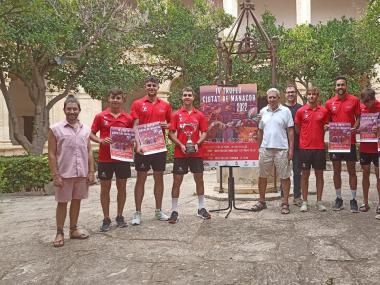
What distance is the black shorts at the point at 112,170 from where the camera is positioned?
17.9 ft

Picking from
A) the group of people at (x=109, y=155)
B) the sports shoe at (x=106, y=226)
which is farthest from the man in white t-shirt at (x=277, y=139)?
the sports shoe at (x=106, y=226)

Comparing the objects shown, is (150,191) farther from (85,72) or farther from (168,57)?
(168,57)

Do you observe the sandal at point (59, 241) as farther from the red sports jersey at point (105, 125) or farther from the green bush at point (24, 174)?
the green bush at point (24, 174)

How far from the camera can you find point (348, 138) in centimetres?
606

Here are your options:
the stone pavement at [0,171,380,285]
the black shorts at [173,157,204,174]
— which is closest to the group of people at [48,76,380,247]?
the black shorts at [173,157,204,174]

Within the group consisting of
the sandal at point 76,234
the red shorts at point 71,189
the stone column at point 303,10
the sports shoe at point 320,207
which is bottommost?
the sandal at point 76,234

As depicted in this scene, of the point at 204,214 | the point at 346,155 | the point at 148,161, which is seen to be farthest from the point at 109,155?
the point at 346,155

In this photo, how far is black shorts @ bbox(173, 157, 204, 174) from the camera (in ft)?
19.1

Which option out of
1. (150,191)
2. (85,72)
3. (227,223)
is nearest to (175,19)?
(85,72)

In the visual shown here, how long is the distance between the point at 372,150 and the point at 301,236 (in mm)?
Answer: 1695

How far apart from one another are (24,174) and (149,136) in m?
6.39

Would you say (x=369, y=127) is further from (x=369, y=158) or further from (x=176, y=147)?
(x=176, y=147)

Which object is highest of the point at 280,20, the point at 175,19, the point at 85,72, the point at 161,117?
the point at 280,20

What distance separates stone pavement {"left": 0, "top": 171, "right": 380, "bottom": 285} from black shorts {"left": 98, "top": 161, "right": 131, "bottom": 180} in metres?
0.67
